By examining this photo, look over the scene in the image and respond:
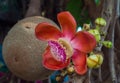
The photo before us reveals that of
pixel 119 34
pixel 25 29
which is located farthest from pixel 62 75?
pixel 119 34

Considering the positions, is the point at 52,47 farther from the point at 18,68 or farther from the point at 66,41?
the point at 18,68

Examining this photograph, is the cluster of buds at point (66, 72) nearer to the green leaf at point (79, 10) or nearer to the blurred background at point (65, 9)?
the blurred background at point (65, 9)

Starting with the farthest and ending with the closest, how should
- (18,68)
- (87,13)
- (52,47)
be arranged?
(87,13) → (18,68) → (52,47)

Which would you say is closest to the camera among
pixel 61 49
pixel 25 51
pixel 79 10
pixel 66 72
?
pixel 61 49

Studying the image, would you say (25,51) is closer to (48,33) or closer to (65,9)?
(48,33)

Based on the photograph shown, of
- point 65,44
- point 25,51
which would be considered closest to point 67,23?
point 65,44

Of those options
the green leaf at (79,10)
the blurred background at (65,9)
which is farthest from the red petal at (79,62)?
the green leaf at (79,10)

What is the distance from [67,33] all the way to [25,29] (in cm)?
24

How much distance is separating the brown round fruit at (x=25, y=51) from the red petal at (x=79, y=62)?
22 centimetres

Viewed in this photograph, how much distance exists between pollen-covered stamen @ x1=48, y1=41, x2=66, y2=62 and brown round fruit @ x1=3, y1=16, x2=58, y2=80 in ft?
0.74

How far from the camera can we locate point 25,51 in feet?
2.88

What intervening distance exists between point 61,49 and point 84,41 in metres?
0.05

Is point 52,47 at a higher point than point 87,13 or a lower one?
higher

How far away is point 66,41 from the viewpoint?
0.66m
